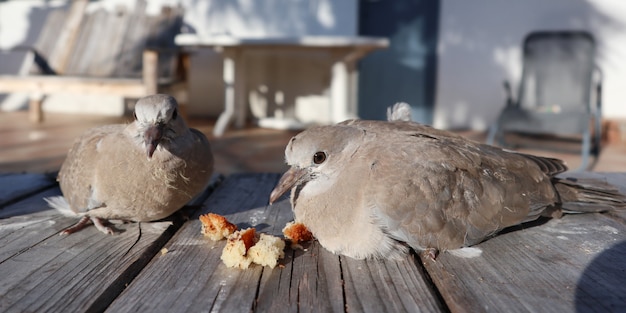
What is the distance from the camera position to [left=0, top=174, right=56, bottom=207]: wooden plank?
6.81 ft

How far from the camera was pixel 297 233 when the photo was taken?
167 centimetres

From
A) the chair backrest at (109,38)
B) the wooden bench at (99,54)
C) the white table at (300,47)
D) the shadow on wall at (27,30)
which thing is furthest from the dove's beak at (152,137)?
the shadow on wall at (27,30)

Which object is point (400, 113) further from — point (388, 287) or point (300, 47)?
point (300, 47)

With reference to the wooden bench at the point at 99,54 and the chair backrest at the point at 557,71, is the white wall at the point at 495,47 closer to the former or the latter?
the chair backrest at the point at 557,71

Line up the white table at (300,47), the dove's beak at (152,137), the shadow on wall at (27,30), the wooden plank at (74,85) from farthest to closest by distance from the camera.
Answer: the shadow on wall at (27,30), the wooden plank at (74,85), the white table at (300,47), the dove's beak at (152,137)

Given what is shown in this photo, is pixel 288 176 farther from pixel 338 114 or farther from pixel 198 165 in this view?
pixel 338 114

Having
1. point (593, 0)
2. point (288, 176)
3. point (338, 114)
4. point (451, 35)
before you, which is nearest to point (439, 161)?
point (288, 176)

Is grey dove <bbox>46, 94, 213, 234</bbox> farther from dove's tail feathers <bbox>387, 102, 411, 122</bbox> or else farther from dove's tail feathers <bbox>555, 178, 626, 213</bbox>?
dove's tail feathers <bbox>555, 178, 626, 213</bbox>

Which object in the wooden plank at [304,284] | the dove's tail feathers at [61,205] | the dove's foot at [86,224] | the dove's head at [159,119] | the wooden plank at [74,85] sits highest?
the wooden plank at [74,85]

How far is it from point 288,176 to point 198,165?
400mm

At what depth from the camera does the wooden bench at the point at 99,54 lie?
23.5 feet

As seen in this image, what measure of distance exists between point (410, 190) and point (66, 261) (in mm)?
950

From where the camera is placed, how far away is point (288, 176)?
5.92ft

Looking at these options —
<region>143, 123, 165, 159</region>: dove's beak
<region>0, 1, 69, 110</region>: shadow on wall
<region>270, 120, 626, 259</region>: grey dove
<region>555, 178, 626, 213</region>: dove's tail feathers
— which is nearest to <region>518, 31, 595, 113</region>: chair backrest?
<region>555, 178, 626, 213</region>: dove's tail feathers
